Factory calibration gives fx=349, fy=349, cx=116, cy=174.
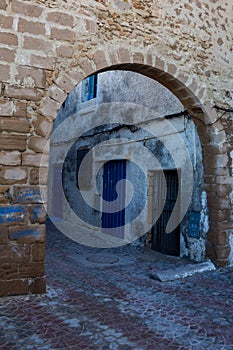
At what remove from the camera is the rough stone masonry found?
3.88 metres

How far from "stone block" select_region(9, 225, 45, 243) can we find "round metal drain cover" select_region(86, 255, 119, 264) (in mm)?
2276

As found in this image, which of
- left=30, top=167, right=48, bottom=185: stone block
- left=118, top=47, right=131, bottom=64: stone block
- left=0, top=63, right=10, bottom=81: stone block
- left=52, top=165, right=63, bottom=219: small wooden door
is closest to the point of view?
left=0, top=63, right=10, bottom=81: stone block

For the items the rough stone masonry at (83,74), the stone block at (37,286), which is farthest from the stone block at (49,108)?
the stone block at (37,286)

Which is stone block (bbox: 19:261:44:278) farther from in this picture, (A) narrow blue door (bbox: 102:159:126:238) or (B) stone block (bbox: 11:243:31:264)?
(A) narrow blue door (bbox: 102:159:126:238)

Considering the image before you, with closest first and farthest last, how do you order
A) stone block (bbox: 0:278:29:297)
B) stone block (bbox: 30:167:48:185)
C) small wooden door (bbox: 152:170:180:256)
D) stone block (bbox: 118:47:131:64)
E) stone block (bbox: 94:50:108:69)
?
stone block (bbox: 0:278:29:297) → stone block (bbox: 30:167:48:185) → stone block (bbox: 94:50:108:69) → stone block (bbox: 118:47:131:64) → small wooden door (bbox: 152:170:180:256)

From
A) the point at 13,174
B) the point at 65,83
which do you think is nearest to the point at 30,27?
the point at 65,83

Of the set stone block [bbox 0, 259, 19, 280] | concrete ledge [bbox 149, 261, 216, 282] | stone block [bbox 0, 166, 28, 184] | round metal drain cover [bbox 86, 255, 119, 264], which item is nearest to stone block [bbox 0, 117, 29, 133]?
stone block [bbox 0, 166, 28, 184]

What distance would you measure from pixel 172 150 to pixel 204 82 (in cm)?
159

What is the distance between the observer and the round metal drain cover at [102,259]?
604 cm

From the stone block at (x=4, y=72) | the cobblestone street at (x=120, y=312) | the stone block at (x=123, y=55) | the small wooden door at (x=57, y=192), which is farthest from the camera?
the small wooden door at (x=57, y=192)

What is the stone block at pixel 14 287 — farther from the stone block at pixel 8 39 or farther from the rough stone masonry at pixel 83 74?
the stone block at pixel 8 39

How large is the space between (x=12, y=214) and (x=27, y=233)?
273mm

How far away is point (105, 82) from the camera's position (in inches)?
343

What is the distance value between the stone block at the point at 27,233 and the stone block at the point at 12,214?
77 millimetres
